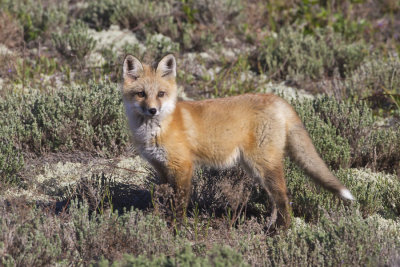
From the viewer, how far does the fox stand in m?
4.55

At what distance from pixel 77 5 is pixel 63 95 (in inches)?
156

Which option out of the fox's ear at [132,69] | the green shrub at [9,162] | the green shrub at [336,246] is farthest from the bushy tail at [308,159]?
the green shrub at [9,162]

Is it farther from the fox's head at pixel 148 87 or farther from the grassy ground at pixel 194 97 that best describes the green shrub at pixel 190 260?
the fox's head at pixel 148 87

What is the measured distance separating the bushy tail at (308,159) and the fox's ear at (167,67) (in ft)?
4.25

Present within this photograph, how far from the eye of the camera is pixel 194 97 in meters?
7.63

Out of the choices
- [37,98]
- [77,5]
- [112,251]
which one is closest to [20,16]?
[77,5]

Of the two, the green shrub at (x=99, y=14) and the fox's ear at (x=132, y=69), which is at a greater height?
the green shrub at (x=99, y=14)

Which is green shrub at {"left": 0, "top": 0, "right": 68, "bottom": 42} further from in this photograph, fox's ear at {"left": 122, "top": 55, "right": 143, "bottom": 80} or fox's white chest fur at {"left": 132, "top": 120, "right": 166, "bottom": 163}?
fox's white chest fur at {"left": 132, "top": 120, "right": 166, "bottom": 163}

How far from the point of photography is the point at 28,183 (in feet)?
18.1

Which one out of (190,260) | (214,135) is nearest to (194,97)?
(214,135)

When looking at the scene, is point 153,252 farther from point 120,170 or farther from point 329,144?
point 329,144

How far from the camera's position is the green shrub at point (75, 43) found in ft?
26.6

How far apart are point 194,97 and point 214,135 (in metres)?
3.02

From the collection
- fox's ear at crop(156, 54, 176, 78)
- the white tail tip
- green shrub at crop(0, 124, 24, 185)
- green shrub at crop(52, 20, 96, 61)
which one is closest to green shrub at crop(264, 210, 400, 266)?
the white tail tip
